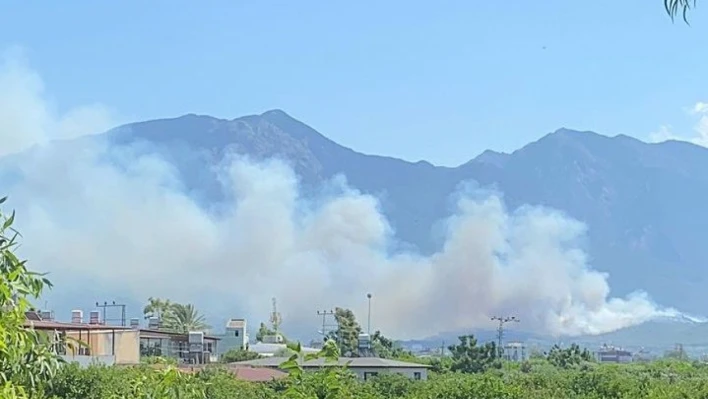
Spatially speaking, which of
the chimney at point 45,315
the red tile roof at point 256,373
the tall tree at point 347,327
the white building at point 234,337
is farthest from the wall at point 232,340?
the chimney at point 45,315

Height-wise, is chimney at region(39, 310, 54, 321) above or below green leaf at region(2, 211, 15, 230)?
below

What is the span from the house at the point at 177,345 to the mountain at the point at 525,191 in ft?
435

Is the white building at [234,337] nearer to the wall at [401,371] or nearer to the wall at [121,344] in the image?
the wall at [401,371]

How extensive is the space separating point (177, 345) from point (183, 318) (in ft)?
64.9

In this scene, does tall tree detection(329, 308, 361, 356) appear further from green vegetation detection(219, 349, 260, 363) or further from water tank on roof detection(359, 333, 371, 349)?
green vegetation detection(219, 349, 260, 363)

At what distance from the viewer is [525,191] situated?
7328 inches

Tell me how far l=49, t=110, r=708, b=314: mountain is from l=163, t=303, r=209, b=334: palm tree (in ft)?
369

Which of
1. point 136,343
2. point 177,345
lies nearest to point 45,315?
point 136,343

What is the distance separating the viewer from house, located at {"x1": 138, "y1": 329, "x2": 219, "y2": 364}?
1295 inches

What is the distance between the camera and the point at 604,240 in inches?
7165

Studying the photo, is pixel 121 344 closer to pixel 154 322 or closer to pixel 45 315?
pixel 45 315

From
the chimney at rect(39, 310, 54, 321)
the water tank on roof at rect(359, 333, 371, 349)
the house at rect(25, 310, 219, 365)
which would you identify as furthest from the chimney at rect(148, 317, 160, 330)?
the chimney at rect(39, 310, 54, 321)

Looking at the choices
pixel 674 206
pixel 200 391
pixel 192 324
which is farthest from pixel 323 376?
pixel 674 206

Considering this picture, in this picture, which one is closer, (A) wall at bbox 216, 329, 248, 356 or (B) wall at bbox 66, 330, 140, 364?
(B) wall at bbox 66, 330, 140, 364
